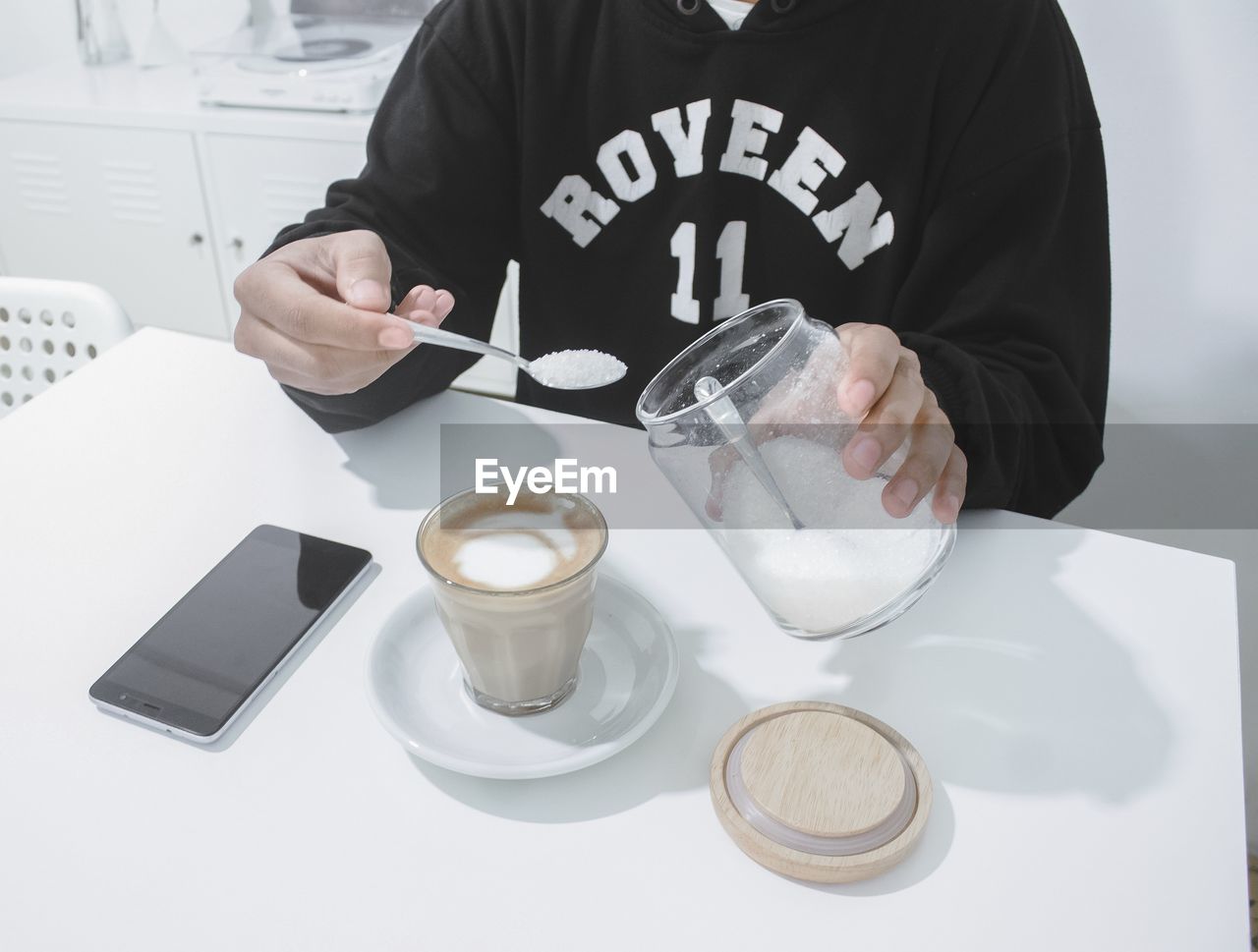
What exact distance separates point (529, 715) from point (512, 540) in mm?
108

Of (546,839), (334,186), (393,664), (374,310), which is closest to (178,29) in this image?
(334,186)

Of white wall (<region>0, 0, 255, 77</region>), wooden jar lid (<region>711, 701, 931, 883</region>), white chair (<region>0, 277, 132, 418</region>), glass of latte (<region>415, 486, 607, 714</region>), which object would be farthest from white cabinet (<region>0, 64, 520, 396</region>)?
wooden jar lid (<region>711, 701, 931, 883</region>)

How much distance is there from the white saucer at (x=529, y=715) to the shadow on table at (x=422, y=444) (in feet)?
0.52

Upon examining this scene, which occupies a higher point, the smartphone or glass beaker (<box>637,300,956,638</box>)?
glass beaker (<box>637,300,956,638</box>)

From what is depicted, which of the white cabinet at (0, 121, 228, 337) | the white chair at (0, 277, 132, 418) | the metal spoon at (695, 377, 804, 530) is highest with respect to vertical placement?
the metal spoon at (695, 377, 804, 530)

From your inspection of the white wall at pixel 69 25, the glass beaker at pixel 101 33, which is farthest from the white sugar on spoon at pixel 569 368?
the glass beaker at pixel 101 33

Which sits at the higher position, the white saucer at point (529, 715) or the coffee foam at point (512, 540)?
the coffee foam at point (512, 540)

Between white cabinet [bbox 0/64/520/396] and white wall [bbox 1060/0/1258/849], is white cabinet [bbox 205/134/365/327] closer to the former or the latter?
white cabinet [bbox 0/64/520/396]

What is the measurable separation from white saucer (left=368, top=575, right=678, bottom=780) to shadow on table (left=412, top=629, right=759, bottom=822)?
0.02 meters

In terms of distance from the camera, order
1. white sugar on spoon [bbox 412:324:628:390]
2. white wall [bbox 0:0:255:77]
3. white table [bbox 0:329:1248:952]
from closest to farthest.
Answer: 1. white table [bbox 0:329:1248:952]
2. white sugar on spoon [bbox 412:324:628:390]
3. white wall [bbox 0:0:255:77]

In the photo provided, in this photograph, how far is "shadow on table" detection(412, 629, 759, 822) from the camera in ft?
1.85

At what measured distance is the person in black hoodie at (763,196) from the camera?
0.87m

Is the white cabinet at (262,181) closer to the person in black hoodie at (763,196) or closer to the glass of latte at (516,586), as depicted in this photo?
the person in black hoodie at (763,196)

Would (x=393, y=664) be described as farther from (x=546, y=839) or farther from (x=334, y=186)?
(x=334, y=186)
